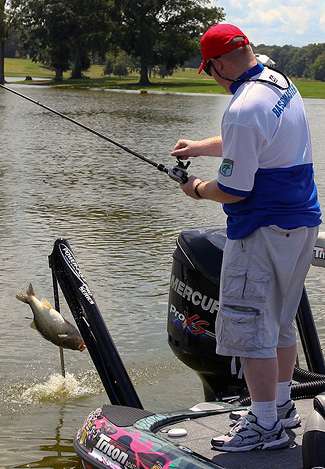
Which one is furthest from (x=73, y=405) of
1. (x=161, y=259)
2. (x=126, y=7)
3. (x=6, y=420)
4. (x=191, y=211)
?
(x=126, y=7)

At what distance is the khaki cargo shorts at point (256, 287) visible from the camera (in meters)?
3.88

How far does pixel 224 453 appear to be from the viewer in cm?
395

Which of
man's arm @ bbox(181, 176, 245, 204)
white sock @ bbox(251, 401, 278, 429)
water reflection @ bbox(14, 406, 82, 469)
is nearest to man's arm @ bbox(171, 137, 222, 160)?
man's arm @ bbox(181, 176, 245, 204)

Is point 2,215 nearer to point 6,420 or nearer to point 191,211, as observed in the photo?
point 191,211

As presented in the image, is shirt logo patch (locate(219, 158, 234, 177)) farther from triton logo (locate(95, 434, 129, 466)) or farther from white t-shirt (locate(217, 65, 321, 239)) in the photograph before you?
triton logo (locate(95, 434, 129, 466))

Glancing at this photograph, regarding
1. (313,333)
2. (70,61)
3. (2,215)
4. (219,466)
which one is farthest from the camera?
(70,61)

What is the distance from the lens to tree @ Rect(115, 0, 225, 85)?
254 feet

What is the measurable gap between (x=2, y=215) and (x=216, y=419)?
8036mm

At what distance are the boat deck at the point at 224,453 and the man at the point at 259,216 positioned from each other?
0.04 meters

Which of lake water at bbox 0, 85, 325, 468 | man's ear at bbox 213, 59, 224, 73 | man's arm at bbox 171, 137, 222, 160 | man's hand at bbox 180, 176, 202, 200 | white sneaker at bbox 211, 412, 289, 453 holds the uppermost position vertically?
man's ear at bbox 213, 59, 224, 73

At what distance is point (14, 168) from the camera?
1692cm

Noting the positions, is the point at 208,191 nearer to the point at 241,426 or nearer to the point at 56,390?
the point at 241,426

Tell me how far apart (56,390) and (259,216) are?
2.49 metres

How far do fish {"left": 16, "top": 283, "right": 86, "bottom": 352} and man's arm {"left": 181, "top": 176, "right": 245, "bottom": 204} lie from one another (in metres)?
1.44
